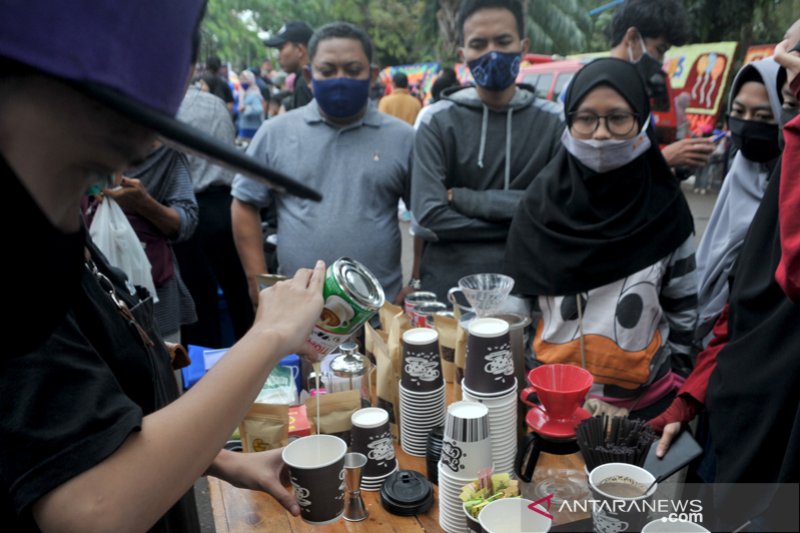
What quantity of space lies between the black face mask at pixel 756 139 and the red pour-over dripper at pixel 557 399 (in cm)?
133

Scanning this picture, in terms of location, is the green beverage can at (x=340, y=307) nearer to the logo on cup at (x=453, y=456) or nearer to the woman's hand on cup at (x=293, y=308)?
the woman's hand on cup at (x=293, y=308)

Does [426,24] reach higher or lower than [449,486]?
higher

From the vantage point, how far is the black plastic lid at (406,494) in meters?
1.47

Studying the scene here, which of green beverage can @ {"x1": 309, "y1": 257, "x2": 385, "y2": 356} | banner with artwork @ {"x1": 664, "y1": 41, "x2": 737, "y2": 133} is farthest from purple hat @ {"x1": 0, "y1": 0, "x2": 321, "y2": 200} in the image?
banner with artwork @ {"x1": 664, "y1": 41, "x2": 737, "y2": 133}

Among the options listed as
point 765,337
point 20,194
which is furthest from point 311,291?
point 765,337

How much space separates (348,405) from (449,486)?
1.30 feet

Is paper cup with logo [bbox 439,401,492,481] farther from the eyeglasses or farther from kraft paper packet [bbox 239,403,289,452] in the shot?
the eyeglasses

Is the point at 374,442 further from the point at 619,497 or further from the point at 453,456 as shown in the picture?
the point at 619,497

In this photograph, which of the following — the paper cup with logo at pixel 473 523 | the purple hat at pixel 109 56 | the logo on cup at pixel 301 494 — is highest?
the purple hat at pixel 109 56

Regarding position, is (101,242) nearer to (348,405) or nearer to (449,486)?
(348,405)

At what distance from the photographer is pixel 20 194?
57 centimetres

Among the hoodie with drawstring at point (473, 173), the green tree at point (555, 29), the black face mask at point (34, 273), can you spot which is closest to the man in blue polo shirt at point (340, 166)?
the hoodie with drawstring at point (473, 173)

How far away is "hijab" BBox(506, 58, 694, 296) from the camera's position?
2.17 metres

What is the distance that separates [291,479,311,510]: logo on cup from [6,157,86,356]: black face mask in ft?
2.67
